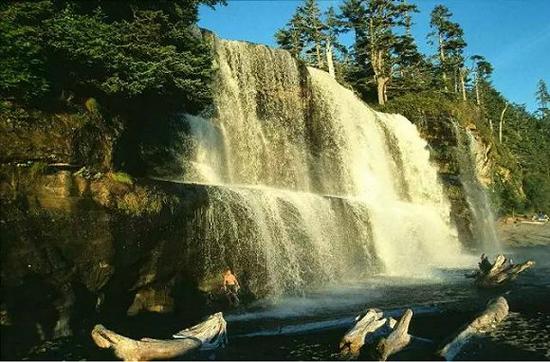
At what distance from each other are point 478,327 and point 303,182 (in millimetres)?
17736

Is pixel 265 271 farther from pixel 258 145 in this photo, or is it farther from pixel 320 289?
pixel 258 145

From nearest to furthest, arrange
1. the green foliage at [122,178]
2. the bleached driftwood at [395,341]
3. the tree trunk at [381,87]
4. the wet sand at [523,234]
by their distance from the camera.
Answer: the bleached driftwood at [395,341], the green foliage at [122,178], the wet sand at [523,234], the tree trunk at [381,87]

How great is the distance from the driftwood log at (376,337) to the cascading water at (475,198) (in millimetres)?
27996

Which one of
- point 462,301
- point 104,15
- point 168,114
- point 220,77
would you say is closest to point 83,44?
point 104,15

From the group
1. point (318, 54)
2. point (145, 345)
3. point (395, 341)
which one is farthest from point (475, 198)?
point (145, 345)

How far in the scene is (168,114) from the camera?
21.6m

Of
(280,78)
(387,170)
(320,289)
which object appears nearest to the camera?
(320,289)

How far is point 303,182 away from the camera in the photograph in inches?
1177

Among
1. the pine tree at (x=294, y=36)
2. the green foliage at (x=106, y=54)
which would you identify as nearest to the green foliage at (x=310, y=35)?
the pine tree at (x=294, y=36)

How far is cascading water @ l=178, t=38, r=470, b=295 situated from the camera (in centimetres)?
1875

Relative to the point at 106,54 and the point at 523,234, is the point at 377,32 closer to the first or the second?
the point at 523,234

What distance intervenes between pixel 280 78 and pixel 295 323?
1824cm

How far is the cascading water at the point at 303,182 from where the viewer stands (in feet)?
61.5

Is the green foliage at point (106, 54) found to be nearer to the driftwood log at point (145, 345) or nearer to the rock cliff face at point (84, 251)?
the rock cliff face at point (84, 251)
